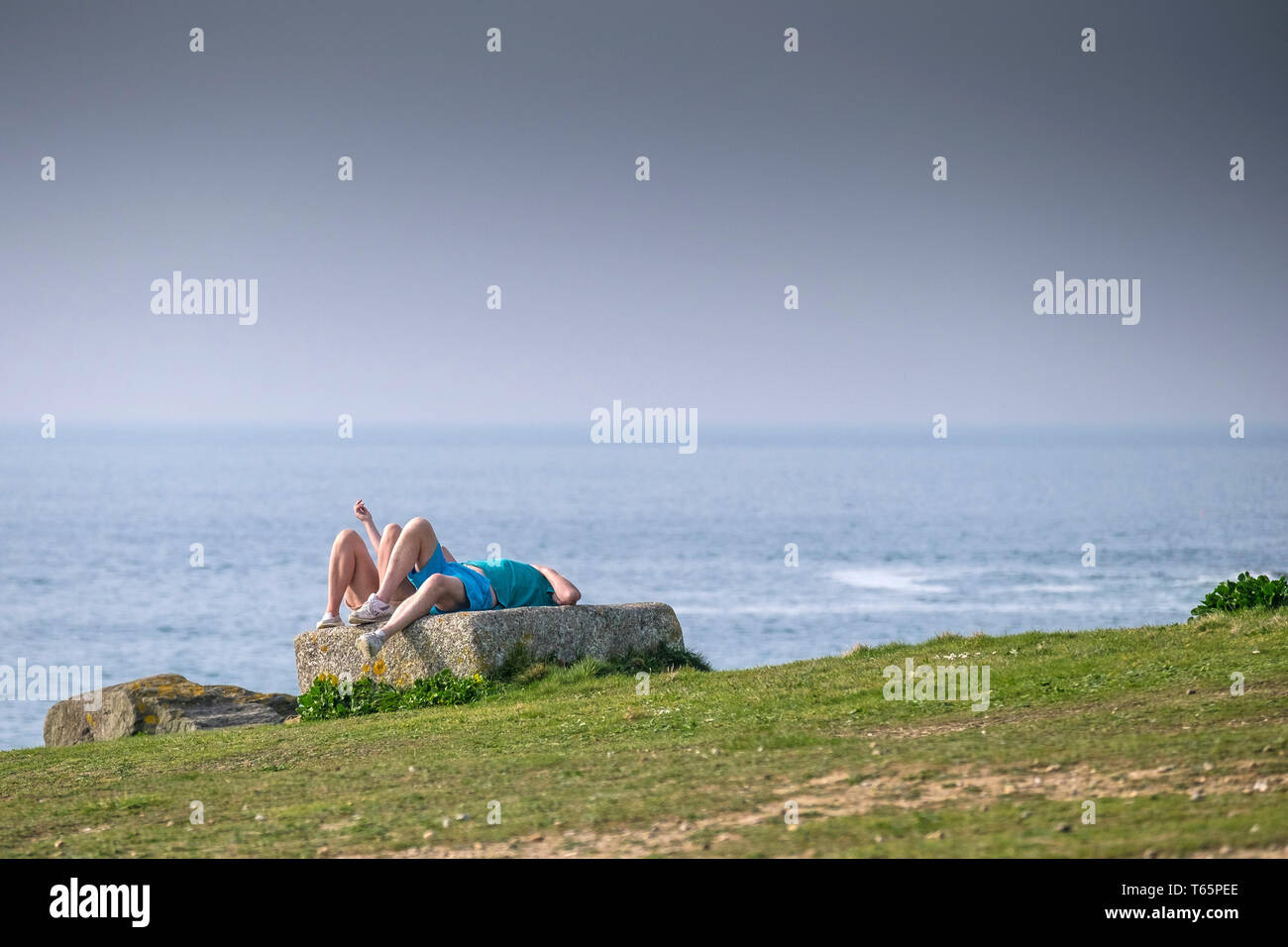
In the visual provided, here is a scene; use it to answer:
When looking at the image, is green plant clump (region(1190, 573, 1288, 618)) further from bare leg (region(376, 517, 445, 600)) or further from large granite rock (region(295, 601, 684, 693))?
bare leg (region(376, 517, 445, 600))

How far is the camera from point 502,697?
13.1 meters

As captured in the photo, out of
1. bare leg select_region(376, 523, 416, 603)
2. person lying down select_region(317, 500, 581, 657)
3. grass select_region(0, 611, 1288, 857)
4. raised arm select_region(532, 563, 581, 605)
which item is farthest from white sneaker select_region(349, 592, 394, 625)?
grass select_region(0, 611, 1288, 857)

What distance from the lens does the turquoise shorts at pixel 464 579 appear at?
47.5 feet

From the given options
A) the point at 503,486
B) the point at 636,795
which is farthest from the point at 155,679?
the point at 503,486

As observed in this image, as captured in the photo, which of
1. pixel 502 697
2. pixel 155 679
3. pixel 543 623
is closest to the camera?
pixel 502 697

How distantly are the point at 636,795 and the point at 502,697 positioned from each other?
5.85 m

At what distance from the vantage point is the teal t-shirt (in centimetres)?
1487

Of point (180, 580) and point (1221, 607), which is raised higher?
point (1221, 607)

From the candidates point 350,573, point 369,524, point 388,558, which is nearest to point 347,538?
point 350,573

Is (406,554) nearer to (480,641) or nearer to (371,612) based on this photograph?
(371,612)

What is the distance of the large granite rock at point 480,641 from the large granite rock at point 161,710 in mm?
709

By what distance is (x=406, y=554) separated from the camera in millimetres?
14297

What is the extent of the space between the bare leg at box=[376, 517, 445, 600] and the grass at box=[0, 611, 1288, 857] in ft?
6.84
